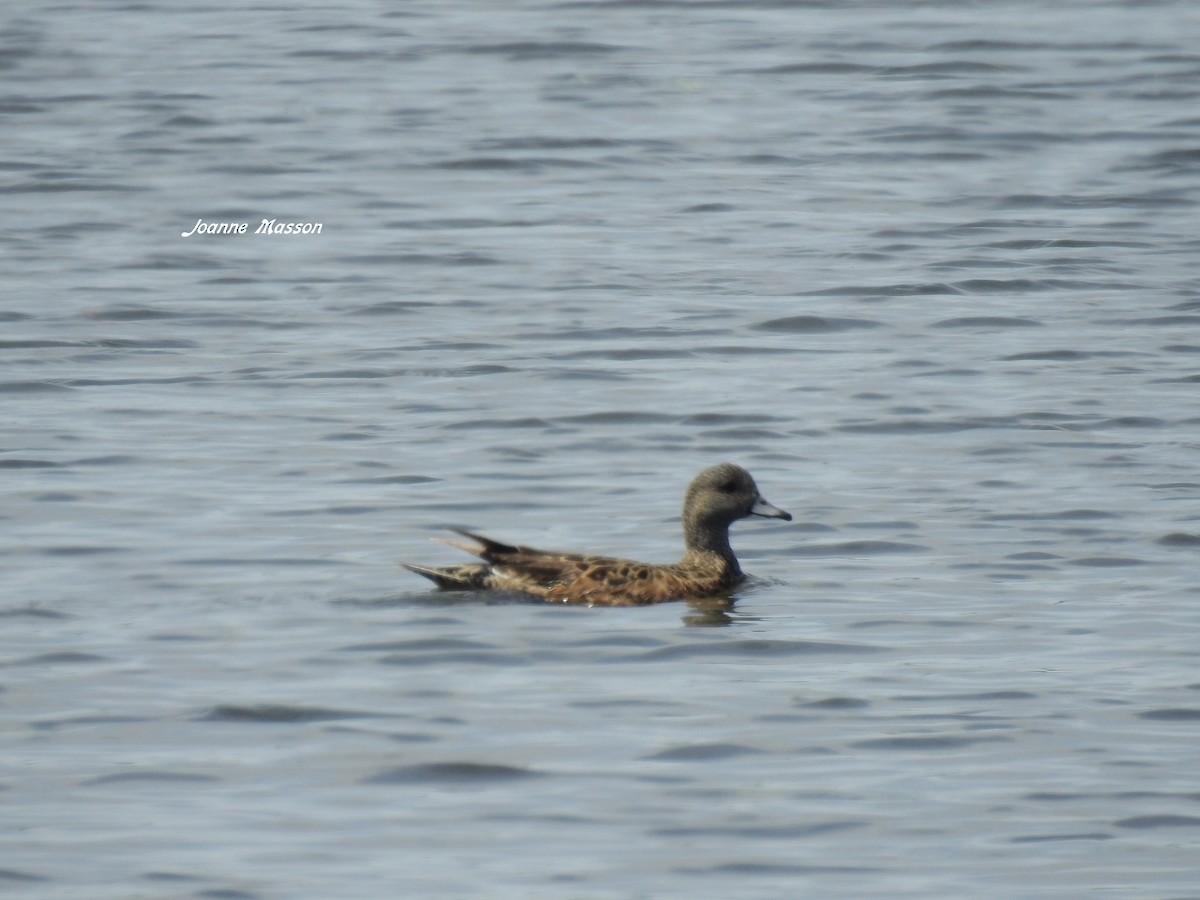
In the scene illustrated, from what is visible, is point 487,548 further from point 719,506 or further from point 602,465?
point 602,465

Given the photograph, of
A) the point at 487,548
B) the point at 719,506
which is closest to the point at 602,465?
the point at 719,506

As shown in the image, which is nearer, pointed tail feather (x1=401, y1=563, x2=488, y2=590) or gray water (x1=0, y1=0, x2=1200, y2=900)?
gray water (x1=0, y1=0, x2=1200, y2=900)

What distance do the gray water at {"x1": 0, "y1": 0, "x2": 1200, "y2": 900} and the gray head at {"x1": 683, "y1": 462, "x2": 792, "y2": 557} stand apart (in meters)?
0.36

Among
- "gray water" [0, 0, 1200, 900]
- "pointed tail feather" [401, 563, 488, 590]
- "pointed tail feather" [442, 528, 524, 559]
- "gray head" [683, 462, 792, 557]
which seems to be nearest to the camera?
"gray water" [0, 0, 1200, 900]

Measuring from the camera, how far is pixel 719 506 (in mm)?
11766

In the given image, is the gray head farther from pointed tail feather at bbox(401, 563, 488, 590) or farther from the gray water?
pointed tail feather at bbox(401, 563, 488, 590)

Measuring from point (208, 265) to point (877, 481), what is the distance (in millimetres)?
7828

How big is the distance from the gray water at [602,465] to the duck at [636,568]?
0.36ft

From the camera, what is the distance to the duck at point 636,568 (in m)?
11.0

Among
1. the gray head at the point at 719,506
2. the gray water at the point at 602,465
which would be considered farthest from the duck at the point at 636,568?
the gray water at the point at 602,465

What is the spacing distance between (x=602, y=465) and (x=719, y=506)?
2.00 metres

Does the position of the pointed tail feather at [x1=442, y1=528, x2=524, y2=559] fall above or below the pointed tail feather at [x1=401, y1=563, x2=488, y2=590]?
above

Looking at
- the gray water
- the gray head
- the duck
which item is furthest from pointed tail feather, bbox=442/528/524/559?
the gray head

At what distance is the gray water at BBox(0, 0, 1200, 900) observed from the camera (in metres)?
7.98
